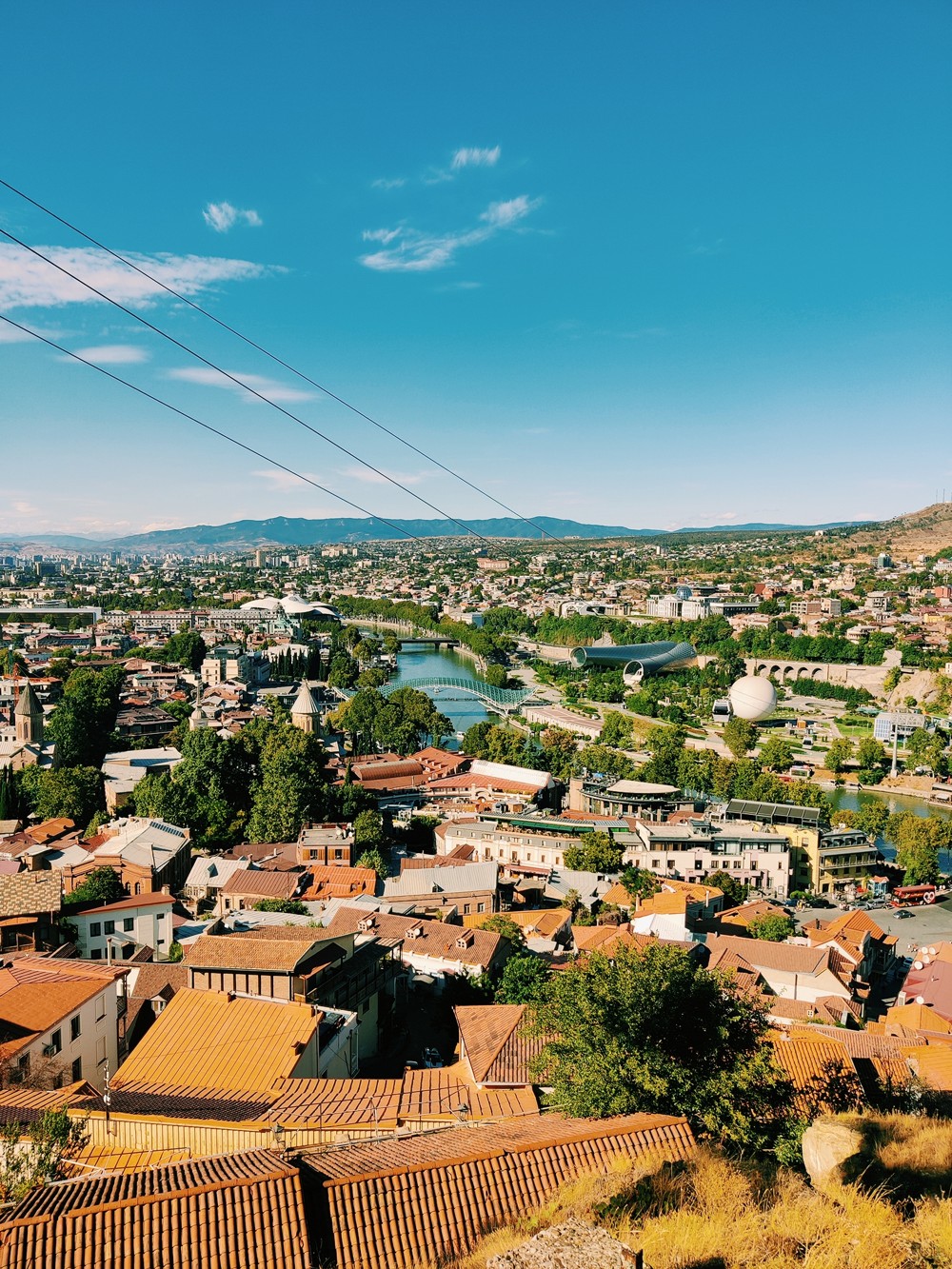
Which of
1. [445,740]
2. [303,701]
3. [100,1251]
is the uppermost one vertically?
[100,1251]

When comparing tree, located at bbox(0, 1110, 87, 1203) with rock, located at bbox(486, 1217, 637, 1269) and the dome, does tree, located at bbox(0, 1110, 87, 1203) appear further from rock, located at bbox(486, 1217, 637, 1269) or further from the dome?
the dome

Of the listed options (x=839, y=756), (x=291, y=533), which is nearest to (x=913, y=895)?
(x=839, y=756)

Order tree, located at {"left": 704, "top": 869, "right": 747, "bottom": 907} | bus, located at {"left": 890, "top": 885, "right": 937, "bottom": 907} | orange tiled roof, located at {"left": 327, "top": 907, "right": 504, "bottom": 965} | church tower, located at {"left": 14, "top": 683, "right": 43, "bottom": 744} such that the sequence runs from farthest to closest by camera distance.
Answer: church tower, located at {"left": 14, "top": 683, "right": 43, "bottom": 744}, bus, located at {"left": 890, "top": 885, "right": 937, "bottom": 907}, tree, located at {"left": 704, "top": 869, "right": 747, "bottom": 907}, orange tiled roof, located at {"left": 327, "top": 907, "right": 504, "bottom": 965}

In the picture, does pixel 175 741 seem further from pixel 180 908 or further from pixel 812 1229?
pixel 812 1229

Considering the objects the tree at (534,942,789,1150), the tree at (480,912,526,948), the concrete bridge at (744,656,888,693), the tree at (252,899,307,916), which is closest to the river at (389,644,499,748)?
the concrete bridge at (744,656,888,693)

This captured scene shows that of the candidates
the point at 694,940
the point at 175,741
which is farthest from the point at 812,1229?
the point at 175,741
